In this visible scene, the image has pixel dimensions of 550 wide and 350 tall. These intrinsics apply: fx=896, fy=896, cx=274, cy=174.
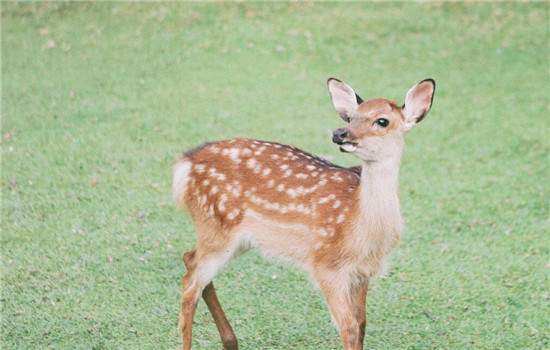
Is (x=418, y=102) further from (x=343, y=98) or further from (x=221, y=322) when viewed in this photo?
(x=221, y=322)

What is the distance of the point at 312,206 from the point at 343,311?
0.54 metres

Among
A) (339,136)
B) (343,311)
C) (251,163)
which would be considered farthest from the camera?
(251,163)

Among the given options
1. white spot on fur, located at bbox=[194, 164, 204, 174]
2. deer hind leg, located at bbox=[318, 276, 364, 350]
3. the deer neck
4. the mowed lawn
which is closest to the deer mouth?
the deer neck

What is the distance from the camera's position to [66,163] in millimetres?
7281

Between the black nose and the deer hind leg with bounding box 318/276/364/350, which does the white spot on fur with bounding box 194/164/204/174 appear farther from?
the black nose

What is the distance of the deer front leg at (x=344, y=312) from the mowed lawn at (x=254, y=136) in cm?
68

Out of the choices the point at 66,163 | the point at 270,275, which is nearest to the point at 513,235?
the point at 270,275

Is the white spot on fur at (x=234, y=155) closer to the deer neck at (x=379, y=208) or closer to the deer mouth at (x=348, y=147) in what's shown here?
the deer neck at (x=379, y=208)

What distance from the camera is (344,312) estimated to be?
427cm

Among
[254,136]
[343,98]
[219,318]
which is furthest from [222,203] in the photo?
[254,136]

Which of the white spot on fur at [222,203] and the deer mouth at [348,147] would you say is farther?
the white spot on fur at [222,203]

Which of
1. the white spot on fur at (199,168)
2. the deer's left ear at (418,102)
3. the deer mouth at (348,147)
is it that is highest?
the deer's left ear at (418,102)

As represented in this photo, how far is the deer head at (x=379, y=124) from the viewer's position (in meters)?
3.98

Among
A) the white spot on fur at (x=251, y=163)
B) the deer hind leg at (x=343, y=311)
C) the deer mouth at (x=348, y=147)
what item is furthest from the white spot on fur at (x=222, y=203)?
the deer mouth at (x=348, y=147)
